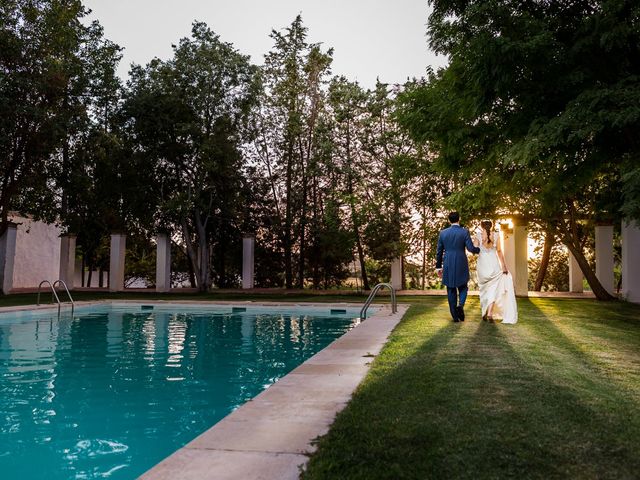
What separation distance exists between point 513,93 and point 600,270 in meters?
11.5

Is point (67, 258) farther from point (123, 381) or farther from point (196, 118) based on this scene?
point (123, 381)

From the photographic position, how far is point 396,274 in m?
23.5

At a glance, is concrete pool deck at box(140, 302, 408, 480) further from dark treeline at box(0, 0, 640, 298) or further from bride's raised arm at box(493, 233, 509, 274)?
dark treeline at box(0, 0, 640, 298)

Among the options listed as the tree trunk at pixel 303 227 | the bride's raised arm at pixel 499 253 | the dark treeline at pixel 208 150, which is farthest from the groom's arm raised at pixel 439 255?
the tree trunk at pixel 303 227

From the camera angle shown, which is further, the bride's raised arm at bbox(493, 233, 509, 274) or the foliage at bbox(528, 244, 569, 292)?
the foliage at bbox(528, 244, 569, 292)

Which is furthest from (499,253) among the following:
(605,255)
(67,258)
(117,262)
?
(67,258)

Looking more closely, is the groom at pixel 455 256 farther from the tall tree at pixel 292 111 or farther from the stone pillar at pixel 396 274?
the tall tree at pixel 292 111

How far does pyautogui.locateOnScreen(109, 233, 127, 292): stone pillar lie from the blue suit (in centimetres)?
1901

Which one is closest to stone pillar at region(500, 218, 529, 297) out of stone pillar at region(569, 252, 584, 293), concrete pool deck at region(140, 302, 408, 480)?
stone pillar at region(569, 252, 584, 293)

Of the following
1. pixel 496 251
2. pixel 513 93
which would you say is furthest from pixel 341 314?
pixel 513 93

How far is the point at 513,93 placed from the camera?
9.82 m

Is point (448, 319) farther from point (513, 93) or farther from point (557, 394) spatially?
point (557, 394)

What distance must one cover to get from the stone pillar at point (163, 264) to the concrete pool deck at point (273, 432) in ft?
65.8

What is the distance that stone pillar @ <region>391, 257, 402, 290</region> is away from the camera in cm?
2328
